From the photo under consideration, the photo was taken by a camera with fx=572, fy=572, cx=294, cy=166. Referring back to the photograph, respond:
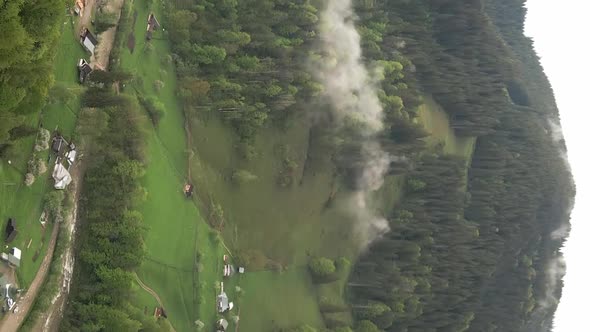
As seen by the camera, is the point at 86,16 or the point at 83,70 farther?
the point at 86,16

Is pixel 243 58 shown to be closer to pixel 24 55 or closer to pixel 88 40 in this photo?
pixel 88 40

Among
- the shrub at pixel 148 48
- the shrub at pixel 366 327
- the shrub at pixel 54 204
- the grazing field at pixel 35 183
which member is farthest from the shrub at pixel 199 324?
the shrub at pixel 366 327

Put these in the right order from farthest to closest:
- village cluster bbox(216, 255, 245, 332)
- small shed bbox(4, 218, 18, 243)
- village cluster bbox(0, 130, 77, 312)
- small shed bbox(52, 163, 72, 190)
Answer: village cluster bbox(216, 255, 245, 332) → small shed bbox(52, 163, 72, 190) → small shed bbox(4, 218, 18, 243) → village cluster bbox(0, 130, 77, 312)

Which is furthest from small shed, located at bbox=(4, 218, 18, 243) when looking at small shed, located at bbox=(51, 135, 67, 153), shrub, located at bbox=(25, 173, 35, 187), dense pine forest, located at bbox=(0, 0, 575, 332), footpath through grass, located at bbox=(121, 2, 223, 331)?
footpath through grass, located at bbox=(121, 2, 223, 331)

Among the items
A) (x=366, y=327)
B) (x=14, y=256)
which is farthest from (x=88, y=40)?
(x=366, y=327)

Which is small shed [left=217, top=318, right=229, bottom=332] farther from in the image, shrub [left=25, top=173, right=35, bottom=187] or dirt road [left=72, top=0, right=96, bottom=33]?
dirt road [left=72, top=0, right=96, bottom=33]

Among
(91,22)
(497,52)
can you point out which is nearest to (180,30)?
(91,22)
